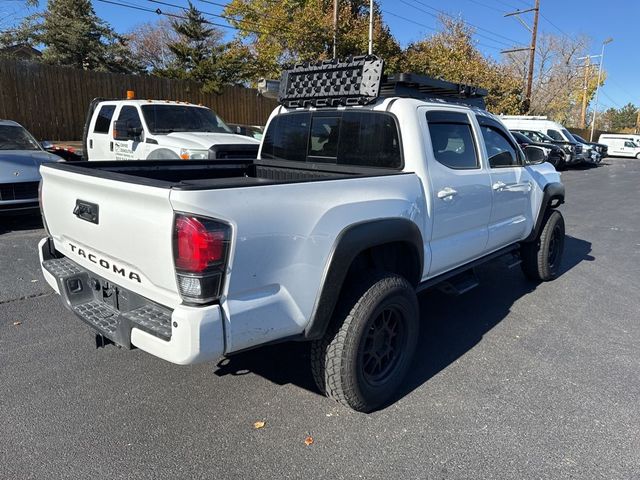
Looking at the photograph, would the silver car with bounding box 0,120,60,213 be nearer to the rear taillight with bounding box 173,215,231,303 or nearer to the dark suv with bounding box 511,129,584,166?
the rear taillight with bounding box 173,215,231,303

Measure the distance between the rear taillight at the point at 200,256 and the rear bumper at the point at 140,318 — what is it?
0.27ft

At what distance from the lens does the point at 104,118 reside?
9.36 m

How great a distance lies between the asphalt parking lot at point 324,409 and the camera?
8.27 ft

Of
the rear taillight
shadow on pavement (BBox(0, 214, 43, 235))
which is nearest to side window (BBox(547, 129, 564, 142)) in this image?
shadow on pavement (BBox(0, 214, 43, 235))

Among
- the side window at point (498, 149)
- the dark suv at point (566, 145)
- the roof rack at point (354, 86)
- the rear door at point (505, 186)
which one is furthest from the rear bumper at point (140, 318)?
the dark suv at point (566, 145)

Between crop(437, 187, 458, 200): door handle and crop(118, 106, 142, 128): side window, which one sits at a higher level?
crop(118, 106, 142, 128): side window

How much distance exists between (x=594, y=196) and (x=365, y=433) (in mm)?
13164

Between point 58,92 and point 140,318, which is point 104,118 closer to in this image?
point 58,92

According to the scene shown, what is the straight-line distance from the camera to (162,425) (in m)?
2.80

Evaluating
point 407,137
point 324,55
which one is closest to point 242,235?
point 407,137

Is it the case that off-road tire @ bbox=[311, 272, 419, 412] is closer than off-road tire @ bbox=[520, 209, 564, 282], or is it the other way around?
off-road tire @ bbox=[311, 272, 419, 412]

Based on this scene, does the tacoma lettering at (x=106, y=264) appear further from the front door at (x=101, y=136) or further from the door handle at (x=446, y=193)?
the front door at (x=101, y=136)

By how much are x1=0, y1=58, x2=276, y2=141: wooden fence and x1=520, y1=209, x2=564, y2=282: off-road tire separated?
14673 millimetres

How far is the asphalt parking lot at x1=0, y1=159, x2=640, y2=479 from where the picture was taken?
2520 millimetres
